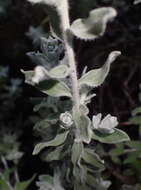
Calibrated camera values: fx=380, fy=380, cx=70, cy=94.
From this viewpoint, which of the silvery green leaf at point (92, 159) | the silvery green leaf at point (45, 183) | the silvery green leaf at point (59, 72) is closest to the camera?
the silvery green leaf at point (59, 72)

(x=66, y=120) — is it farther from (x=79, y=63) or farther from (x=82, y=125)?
(x=79, y=63)

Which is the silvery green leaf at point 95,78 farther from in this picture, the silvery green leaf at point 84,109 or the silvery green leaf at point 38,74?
the silvery green leaf at point 38,74

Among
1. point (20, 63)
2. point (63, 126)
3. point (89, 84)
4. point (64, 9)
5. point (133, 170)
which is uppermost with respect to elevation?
point (64, 9)

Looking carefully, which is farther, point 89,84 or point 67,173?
point 67,173

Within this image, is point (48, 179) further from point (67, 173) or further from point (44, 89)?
point (44, 89)

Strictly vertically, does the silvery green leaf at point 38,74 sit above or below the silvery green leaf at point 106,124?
above

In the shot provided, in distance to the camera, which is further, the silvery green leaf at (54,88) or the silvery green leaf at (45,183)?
the silvery green leaf at (45,183)

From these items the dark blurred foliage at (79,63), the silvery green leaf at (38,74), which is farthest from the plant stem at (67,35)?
the dark blurred foliage at (79,63)

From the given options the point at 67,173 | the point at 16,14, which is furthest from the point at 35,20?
the point at 67,173
